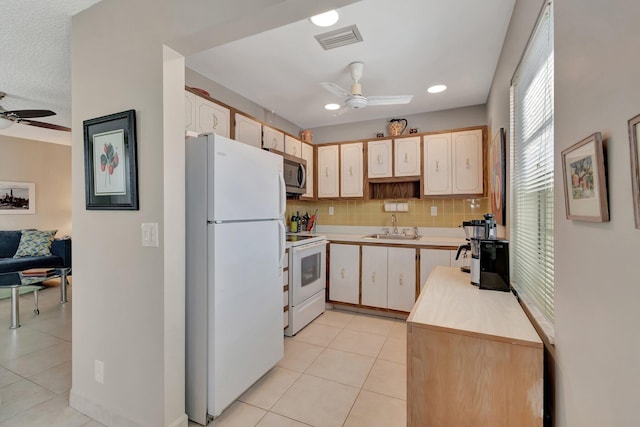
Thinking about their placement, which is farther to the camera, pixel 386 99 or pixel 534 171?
pixel 386 99

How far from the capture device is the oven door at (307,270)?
116 inches

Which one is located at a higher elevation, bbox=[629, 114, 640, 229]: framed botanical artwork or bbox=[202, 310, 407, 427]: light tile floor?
bbox=[629, 114, 640, 229]: framed botanical artwork

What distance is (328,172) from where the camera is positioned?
4109 millimetres

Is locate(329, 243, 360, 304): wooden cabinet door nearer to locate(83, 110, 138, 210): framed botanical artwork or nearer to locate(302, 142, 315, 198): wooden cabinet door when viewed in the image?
locate(302, 142, 315, 198): wooden cabinet door

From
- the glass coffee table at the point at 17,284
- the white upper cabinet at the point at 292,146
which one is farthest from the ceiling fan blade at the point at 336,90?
the glass coffee table at the point at 17,284

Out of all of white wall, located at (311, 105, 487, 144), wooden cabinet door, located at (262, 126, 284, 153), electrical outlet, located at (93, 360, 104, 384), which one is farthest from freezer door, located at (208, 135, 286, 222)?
white wall, located at (311, 105, 487, 144)

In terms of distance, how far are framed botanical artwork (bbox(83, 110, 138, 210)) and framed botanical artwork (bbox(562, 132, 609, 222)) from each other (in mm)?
1897

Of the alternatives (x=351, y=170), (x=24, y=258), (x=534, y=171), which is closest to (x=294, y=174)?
(x=351, y=170)

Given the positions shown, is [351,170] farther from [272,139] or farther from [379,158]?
[272,139]

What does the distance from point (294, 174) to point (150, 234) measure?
2.04 m

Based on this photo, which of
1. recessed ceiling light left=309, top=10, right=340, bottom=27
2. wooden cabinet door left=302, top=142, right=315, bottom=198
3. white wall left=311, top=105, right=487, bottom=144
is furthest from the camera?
wooden cabinet door left=302, top=142, right=315, bottom=198

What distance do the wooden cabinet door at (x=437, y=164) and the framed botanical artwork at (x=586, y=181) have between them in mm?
2657

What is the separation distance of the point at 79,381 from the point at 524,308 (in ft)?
8.63

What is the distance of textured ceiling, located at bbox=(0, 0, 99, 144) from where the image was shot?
5.61 feet
